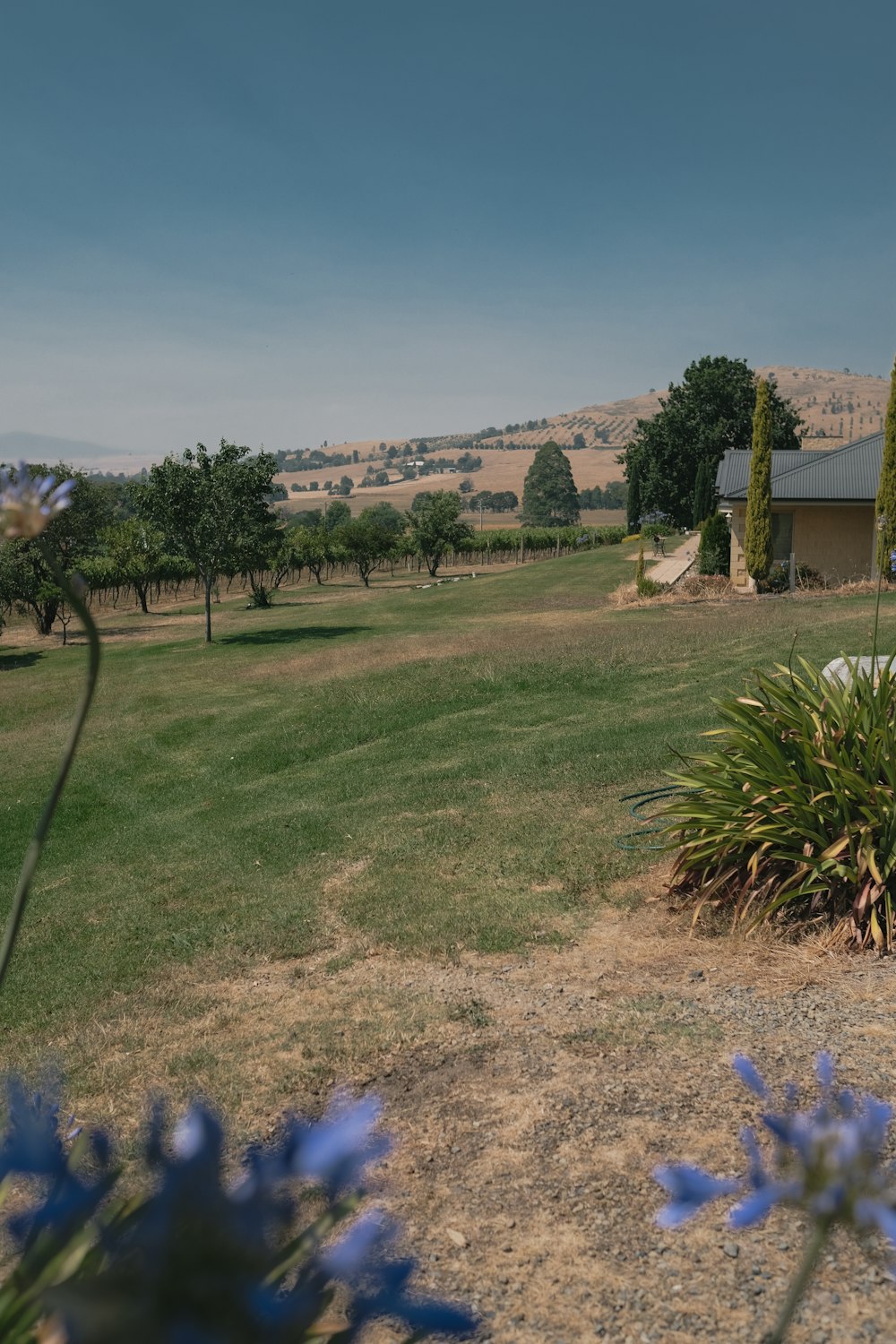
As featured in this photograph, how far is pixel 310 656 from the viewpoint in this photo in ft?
76.4

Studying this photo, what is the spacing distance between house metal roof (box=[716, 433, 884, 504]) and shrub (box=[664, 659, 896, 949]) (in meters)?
23.2

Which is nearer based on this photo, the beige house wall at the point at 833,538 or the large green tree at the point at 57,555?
the beige house wall at the point at 833,538

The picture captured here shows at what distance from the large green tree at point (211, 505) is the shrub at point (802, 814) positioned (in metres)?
22.9

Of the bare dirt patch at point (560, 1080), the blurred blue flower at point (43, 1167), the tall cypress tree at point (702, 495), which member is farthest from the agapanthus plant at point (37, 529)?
the tall cypress tree at point (702, 495)

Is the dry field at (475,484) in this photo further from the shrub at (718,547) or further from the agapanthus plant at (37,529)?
the agapanthus plant at (37,529)

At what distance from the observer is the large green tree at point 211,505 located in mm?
27578

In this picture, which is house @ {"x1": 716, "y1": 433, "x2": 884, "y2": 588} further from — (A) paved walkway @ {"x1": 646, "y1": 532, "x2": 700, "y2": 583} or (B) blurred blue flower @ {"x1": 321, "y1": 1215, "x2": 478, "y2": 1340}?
(B) blurred blue flower @ {"x1": 321, "y1": 1215, "x2": 478, "y2": 1340}

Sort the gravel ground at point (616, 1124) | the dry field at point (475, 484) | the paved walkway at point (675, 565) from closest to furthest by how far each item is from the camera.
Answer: the gravel ground at point (616, 1124) < the paved walkway at point (675, 565) < the dry field at point (475, 484)

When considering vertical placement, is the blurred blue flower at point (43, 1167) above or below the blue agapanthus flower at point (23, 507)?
below


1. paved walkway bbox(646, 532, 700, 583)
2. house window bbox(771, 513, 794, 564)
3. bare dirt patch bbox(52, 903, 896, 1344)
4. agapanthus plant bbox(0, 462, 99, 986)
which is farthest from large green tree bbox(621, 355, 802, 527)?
agapanthus plant bbox(0, 462, 99, 986)

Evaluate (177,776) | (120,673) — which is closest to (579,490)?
(120,673)

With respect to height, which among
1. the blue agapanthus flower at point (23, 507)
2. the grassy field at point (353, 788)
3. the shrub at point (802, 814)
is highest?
the blue agapanthus flower at point (23, 507)

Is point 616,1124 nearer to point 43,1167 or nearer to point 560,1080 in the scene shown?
point 560,1080

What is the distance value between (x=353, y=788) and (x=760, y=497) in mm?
19886
